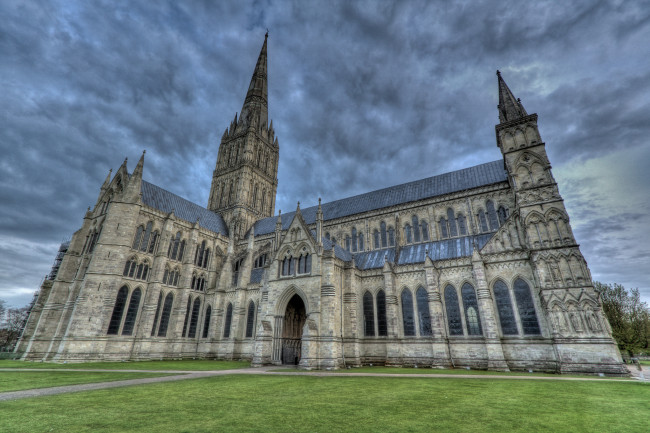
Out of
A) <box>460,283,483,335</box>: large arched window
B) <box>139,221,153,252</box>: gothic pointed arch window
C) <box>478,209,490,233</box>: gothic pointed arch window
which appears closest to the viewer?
<box>460,283,483,335</box>: large arched window

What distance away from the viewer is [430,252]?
28844mm

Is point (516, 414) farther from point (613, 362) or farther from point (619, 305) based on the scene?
point (619, 305)

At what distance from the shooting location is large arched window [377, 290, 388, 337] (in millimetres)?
26469

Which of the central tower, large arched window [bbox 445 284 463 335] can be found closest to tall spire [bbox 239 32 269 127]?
the central tower

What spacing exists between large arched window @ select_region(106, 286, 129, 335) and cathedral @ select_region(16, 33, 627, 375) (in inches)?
4.9

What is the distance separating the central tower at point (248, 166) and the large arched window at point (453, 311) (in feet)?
111

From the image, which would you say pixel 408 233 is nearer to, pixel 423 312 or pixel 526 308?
pixel 423 312

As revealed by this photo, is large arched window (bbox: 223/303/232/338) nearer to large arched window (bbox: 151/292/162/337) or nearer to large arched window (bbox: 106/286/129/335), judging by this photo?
large arched window (bbox: 151/292/162/337)

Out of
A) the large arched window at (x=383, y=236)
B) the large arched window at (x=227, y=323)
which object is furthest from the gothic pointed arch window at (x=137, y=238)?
the large arched window at (x=383, y=236)

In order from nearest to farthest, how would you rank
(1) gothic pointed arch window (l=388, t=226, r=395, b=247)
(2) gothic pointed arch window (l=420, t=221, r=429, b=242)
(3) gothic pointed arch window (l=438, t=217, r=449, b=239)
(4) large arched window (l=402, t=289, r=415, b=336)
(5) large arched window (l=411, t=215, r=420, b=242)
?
1. (4) large arched window (l=402, t=289, r=415, b=336)
2. (3) gothic pointed arch window (l=438, t=217, r=449, b=239)
3. (2) gothic pointed arch window (l=420, t=221, r=429, b=242)
4. (5) large arched window (l=411, t=215, r=420, b=242)
5. (1) gothic pointed arch window (l=388, t=226, r=395, b=247)

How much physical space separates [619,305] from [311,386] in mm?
48225

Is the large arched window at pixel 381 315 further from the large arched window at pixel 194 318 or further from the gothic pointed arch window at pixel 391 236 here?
the large arched window at pixel 194 318

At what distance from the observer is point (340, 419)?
7.52m

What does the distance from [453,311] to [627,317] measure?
35.3 meters
